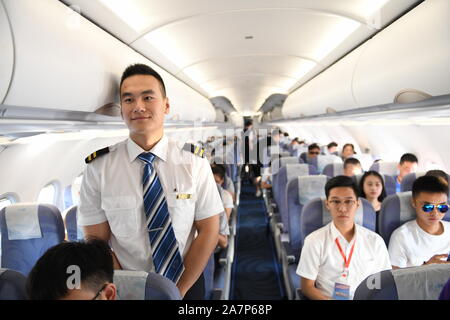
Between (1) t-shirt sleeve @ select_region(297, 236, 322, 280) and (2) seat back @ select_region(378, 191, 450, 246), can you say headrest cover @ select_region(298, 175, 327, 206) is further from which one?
(1) t-shirt sleeve @ select_region(297, 236, 322, 280)

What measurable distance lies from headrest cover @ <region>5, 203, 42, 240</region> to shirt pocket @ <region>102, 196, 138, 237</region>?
1325mm

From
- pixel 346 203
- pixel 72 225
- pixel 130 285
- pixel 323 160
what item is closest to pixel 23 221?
pixel 72 225

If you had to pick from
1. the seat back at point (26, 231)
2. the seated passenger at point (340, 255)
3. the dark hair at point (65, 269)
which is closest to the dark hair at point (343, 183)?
the seated passenger at point (340, 255)

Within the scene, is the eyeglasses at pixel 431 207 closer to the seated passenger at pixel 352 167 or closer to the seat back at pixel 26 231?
the seated passenger at pixel 352 167

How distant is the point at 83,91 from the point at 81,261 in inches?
51.6

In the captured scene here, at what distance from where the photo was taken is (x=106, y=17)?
2404 mm

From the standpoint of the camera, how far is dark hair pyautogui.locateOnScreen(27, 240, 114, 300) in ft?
3.35

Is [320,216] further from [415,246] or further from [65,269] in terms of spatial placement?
[65,269]

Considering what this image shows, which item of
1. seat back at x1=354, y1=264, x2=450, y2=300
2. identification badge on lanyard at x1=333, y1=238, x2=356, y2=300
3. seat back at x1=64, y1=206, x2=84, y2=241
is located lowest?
identification badge on lanyard at x1=333, y1=238, x2=356, y2=300

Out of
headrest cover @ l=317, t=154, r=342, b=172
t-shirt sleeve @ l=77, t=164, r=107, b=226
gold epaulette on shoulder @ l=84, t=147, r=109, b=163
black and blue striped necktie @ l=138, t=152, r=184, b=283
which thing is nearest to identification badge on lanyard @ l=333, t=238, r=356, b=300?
black and blue striped necktie @ l=138, t=152, r=184, b=283

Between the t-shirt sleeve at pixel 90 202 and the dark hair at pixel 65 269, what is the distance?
50cm

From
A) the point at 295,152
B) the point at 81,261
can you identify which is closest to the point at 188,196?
the point at 81,261

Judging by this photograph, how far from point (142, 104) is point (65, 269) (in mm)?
828

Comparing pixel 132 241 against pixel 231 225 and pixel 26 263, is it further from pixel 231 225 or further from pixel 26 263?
pixel 231 225
